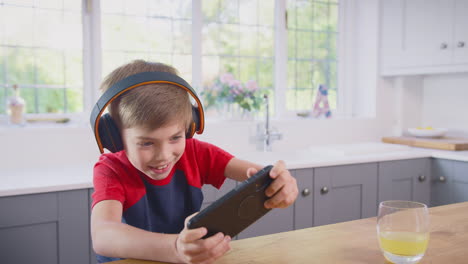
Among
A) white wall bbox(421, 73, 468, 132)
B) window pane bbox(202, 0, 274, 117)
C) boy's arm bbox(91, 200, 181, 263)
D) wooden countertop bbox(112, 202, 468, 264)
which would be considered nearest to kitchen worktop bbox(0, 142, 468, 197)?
window pane bbox(202, 0, 274, 117)

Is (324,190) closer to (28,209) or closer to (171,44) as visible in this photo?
(171,44)

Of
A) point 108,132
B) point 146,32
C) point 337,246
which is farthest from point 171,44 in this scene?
point 337,246

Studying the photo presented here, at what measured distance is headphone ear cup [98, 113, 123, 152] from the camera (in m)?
Answer: 1.11

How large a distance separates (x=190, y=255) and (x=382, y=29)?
320cm

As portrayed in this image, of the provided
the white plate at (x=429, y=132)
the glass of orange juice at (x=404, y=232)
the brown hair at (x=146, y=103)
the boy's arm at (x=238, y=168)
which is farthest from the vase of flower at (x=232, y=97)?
the glass of orange juice at (x=404, y=232)

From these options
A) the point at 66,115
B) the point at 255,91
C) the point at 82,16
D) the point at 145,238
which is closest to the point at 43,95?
the point at 66,115

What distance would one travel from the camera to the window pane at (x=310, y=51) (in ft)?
11.7

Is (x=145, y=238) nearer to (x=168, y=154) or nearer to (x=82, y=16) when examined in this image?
(x=168, y=154)

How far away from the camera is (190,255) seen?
31.3 inches

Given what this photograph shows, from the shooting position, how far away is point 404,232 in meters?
0.86

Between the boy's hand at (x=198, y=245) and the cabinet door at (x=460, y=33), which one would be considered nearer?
the boy's hand at (x=198, y=245)

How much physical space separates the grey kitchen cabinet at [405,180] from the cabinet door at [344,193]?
0.26 feet

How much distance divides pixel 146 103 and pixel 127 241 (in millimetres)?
318

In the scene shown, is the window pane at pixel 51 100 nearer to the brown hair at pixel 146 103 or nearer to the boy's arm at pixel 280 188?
the brown hair at pixel 146 103
